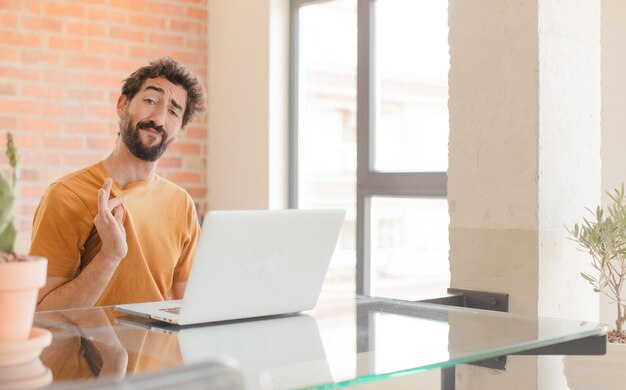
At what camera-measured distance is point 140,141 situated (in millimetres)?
2816

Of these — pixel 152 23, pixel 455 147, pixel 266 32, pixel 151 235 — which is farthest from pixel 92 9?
pixel 455 147

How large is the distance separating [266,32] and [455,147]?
189 cm

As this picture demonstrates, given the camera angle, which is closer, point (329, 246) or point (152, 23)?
point (329, 246)

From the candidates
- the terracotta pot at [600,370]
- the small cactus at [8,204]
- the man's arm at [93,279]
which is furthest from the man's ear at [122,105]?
the small cactus at [8,204]

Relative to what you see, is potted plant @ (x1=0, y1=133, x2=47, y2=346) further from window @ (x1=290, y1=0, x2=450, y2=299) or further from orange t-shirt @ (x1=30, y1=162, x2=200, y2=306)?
window @ (x1=290, y1=0, x2=450, y2=299)

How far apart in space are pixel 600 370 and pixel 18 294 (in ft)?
4.65

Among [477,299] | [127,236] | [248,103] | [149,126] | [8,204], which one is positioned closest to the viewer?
[8,204]

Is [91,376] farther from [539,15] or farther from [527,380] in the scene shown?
[539,15]

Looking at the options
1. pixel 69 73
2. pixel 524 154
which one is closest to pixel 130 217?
pixel 524 154

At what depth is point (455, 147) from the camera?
→ 8.12ft

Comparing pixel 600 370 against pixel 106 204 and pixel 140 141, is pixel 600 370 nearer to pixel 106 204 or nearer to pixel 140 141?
pixel 106 204

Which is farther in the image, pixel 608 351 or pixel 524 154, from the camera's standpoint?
pixel 524 154

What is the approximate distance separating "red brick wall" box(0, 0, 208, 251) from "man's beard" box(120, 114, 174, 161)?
1150 millimetres

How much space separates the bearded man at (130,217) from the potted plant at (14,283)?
3.65 ft
